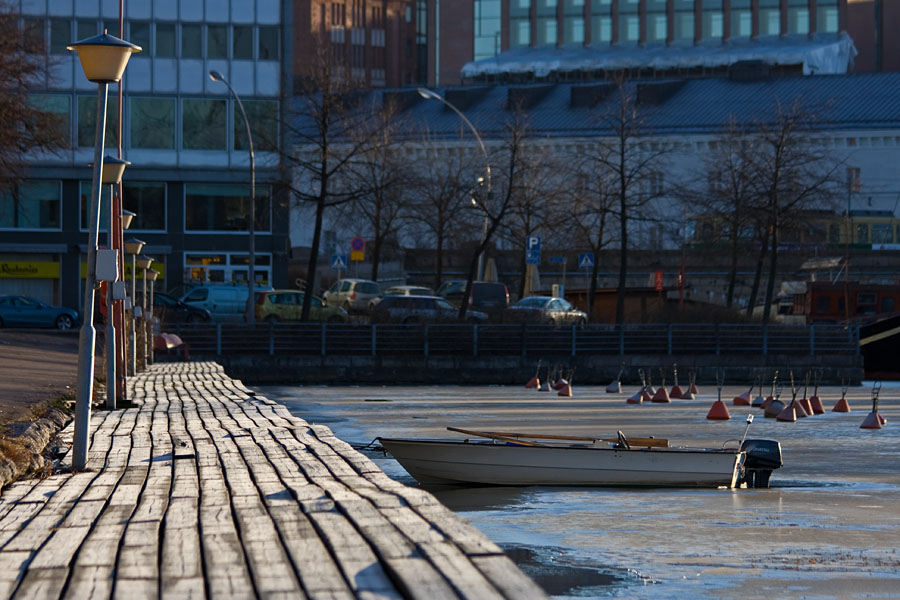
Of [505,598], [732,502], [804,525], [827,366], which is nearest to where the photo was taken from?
[505,598]

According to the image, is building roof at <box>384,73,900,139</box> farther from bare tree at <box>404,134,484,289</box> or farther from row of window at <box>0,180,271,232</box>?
row of window at <box>0,180,271,232</box>

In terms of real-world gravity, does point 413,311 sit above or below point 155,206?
below

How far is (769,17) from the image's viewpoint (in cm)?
11038

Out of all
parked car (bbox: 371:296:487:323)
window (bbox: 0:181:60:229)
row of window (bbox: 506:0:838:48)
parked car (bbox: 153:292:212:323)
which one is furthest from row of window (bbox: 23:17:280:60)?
row of window (bbox: 506:0:838:48)

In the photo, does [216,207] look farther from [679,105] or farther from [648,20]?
[648,20]

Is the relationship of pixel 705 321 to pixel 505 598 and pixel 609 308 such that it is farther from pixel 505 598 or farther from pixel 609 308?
pixel 505 598

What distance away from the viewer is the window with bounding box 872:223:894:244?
242ft

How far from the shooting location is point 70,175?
195ft

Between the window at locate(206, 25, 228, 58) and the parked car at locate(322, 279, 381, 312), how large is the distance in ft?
38.0

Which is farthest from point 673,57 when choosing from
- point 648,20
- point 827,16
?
point 827,16

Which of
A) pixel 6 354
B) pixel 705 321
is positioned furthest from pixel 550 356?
pixel 6 354

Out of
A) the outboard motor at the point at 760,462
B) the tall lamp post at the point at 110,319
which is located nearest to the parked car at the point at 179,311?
the tall lamp post at the point at 110,319

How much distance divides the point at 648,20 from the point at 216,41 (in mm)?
61034

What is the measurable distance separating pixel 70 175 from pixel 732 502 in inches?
1839
